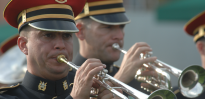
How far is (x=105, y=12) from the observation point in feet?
13.2

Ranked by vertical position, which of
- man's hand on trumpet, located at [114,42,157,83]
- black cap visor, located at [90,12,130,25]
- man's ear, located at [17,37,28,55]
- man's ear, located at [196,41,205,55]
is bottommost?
man's ear, located at [196,41,205,55]

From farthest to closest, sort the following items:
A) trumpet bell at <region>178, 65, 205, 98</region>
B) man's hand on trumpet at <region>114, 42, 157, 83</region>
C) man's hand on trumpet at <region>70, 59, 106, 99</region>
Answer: trumpet bell at <region>178, 65, 205, 98</region>, man's hand on trumpet at <region>114, 42, 157, 83</region>, man's hand on trumpet at <region>70, 59, 106, 99</region>

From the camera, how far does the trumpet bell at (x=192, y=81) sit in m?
3.70

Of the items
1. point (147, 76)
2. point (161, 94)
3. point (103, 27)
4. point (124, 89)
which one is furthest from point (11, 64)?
point (161, 94)

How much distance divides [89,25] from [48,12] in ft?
3.92

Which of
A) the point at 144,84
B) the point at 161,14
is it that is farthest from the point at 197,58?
the point at 144,84

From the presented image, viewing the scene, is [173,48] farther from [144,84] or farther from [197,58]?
[144,84]

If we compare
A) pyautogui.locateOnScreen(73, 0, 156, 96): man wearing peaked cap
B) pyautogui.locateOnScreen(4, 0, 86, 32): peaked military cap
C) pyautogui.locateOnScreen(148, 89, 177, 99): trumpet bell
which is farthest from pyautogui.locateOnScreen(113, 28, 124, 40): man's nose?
pyautogui.locateOnScreen(148, 89, 177, 99): trumpet bell

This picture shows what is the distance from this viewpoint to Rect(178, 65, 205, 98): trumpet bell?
3.70 metres

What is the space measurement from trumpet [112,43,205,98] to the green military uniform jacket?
1.24 metres

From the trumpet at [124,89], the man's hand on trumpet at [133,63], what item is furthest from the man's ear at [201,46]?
the trumpet at [124,89]

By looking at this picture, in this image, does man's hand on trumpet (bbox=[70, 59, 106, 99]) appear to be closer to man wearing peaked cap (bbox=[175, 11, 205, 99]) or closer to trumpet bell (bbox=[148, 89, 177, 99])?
trumpet bell (bbox=[148, 89, 177, 99])

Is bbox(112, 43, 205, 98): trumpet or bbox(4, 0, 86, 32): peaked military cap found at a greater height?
bbox(4, 0, 86, 32): peaked military cap

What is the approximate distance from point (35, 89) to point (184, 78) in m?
1.78
